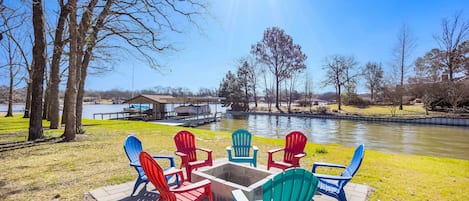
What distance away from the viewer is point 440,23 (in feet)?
73.8

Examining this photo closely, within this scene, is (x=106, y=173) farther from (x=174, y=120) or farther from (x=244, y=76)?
(x=244, y=76)

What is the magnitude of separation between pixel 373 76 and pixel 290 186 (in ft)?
127

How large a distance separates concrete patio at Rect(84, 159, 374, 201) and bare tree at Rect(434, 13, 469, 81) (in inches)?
1066

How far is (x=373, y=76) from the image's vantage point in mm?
34219

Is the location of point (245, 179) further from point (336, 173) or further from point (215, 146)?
point (215, 146)

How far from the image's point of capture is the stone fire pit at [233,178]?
8.15ft

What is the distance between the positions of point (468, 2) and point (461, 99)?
820 centimetres

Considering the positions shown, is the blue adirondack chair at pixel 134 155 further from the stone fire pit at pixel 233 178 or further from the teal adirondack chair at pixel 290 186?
the teal adirondack chair at pixel 290 186

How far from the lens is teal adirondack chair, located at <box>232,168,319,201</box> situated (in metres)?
1.76

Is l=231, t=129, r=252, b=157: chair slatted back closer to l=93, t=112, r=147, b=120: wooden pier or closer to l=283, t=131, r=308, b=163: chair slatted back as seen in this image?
l=283, t=131, r=308, b=163: chair slatted back

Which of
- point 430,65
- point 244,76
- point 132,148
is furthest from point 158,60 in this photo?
point 430,65

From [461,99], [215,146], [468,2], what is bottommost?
[215,146]

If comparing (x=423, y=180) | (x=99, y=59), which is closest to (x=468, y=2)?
(x=423, y=180)

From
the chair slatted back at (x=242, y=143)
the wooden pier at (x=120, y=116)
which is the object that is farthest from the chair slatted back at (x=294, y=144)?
the wooden pier at (x=120, y=116)
